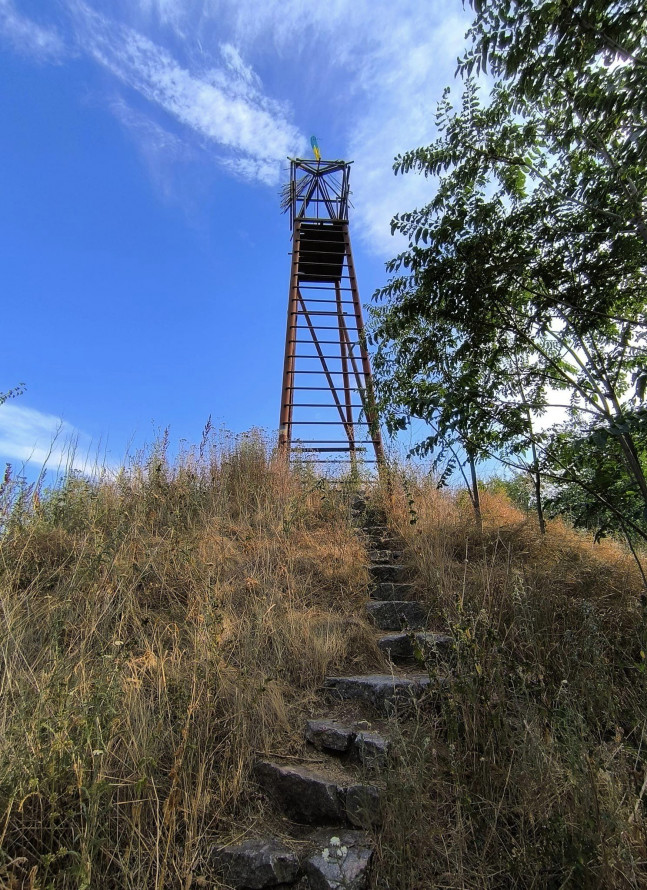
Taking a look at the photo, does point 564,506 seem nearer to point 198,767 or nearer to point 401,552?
point 401,552

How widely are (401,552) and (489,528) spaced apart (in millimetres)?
859

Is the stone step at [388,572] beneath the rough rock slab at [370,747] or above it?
above

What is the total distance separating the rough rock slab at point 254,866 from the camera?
70.1 inches

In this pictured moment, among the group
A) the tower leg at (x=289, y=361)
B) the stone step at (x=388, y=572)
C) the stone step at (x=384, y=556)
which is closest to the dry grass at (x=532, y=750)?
the stone step at (x=388, y=572)

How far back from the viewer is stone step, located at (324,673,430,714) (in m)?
2.61

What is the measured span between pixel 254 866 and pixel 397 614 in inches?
79.0

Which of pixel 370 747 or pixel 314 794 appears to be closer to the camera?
pixel 314 794

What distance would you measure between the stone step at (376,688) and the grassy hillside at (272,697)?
0.38 feet

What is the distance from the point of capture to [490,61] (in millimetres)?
2602

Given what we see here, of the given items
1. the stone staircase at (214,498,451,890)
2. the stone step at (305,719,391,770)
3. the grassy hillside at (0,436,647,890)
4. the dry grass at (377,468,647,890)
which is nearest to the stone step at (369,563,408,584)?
the grassy hillside at (0,436,647,890)

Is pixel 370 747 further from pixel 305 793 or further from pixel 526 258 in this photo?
pixel 526 258

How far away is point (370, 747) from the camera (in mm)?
2254

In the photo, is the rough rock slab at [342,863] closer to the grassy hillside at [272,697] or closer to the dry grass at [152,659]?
the grassy hillside at [272,697]

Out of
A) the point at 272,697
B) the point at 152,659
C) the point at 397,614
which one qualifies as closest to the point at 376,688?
the point at 272,697
